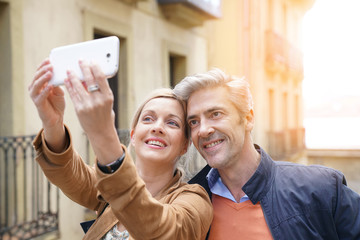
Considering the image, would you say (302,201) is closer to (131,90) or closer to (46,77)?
(46,77)

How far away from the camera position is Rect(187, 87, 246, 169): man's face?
216 centimetres

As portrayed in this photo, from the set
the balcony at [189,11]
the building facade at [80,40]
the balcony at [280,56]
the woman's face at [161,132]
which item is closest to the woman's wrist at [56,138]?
the woman's face at [161,132]

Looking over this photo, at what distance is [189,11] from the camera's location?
8.57 m

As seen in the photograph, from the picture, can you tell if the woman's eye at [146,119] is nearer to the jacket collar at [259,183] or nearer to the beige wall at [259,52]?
the jacket collar at [259,183]

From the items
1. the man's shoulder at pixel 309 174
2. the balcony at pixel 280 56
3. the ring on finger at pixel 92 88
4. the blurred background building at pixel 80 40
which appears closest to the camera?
the ring on finger at pixel 92 88

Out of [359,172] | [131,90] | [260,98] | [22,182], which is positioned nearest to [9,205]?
[22,182]

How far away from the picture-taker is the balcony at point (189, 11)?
26.6 feet

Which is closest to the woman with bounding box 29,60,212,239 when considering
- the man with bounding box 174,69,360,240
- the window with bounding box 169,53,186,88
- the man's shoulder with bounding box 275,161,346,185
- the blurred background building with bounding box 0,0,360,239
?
the man with bounding box 174,69,360,240

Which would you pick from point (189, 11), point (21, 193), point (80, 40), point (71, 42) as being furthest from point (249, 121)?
point (189, 11)

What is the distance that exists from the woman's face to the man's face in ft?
0.25

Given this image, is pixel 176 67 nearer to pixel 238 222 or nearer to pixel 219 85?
pixel 219 85

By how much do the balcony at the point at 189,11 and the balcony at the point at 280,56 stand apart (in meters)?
6.35

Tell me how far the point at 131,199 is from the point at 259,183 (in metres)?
0.89

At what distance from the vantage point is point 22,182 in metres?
Answer: 4.95
